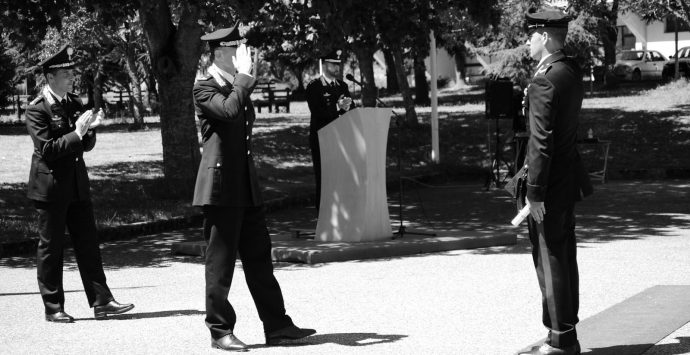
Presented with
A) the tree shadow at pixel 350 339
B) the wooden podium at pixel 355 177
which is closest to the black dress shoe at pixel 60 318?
the tree shadow at pixel 350 339

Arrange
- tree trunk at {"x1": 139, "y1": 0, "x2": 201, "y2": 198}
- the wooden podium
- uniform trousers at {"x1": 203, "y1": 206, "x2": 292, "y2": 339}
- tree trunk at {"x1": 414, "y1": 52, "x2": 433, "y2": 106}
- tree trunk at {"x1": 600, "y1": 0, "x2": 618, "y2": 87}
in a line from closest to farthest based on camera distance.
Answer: uniform trousers at {"x1": 203, "y1": 206, "x2": 292, "y2": 339} < the wooden podium < tree trunk at {"x1": 139, "y1": 0, "x2": 201, "y2": 198} < tree trunk at {"x1": 600, "y1": 0, "x2": 618, "y2": 87} < tree trunk at {"x1": 414, "y1": 52, "x2": 433, "y2": 106}

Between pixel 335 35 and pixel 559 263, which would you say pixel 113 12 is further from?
pixel 559 263

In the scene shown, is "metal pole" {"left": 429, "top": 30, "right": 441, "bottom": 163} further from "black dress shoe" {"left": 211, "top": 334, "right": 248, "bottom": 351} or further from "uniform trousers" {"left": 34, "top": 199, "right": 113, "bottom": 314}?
"black dress shoe" {"left": 211, "top": 334, "right": 248, "bottom": 351}

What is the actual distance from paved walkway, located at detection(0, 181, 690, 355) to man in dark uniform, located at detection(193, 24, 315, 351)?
240mm

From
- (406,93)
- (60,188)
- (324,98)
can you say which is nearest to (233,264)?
(60,188)

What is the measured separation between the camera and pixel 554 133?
22.4 feet

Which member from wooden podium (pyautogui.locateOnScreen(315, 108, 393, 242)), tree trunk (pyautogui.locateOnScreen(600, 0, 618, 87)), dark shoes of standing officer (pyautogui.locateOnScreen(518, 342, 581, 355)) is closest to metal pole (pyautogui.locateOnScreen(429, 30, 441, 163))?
wooden podium (pyautogui.locateOnScreen(315, 108, 393, 242))

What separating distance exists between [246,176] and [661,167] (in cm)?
1731

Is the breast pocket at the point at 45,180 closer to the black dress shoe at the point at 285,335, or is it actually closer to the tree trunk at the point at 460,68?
the black dress shoe at the point at 285,335

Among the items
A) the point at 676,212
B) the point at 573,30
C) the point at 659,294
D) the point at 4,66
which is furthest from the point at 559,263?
the point at 4,66

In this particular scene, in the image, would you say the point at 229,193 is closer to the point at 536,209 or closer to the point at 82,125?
the point at 82,125

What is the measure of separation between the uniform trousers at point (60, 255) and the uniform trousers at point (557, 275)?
12.2 feet

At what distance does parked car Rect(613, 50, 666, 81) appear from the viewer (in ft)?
155

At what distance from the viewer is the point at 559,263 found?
22.7ft
